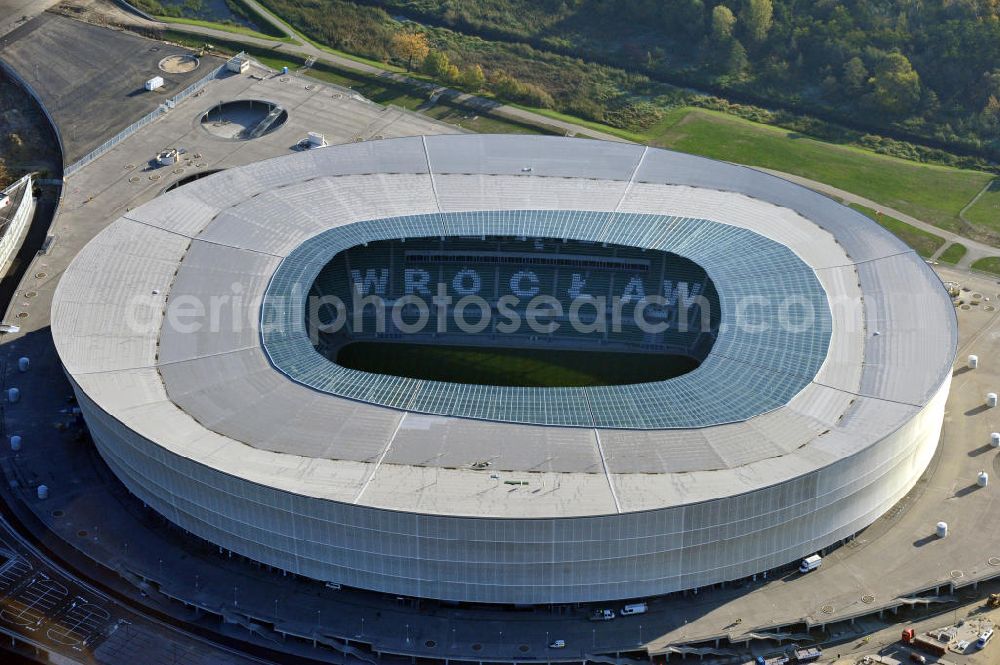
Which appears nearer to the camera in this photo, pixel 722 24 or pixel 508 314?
pixel 508 314

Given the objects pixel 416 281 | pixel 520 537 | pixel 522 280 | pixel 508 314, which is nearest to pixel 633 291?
pixel 522 280

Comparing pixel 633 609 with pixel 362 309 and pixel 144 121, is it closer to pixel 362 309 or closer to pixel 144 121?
pixel 362 309

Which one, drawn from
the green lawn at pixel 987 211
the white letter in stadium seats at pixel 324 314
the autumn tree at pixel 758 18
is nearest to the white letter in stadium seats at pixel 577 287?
the white letter in stadium seats at pixel 324 314

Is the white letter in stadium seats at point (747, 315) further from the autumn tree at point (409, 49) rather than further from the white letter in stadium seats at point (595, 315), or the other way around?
the autumn tree at point (409, 49)

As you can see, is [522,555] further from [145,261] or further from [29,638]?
[145,261]

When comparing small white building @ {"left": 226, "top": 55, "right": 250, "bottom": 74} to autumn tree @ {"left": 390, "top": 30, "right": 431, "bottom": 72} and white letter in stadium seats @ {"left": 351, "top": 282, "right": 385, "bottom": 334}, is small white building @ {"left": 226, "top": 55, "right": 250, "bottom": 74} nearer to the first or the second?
autumn tree @ {"left": 390, "top": 30, "right": 431, "bottom": 72}

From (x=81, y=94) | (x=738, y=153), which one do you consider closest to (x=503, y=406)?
(x=738, y=153)
